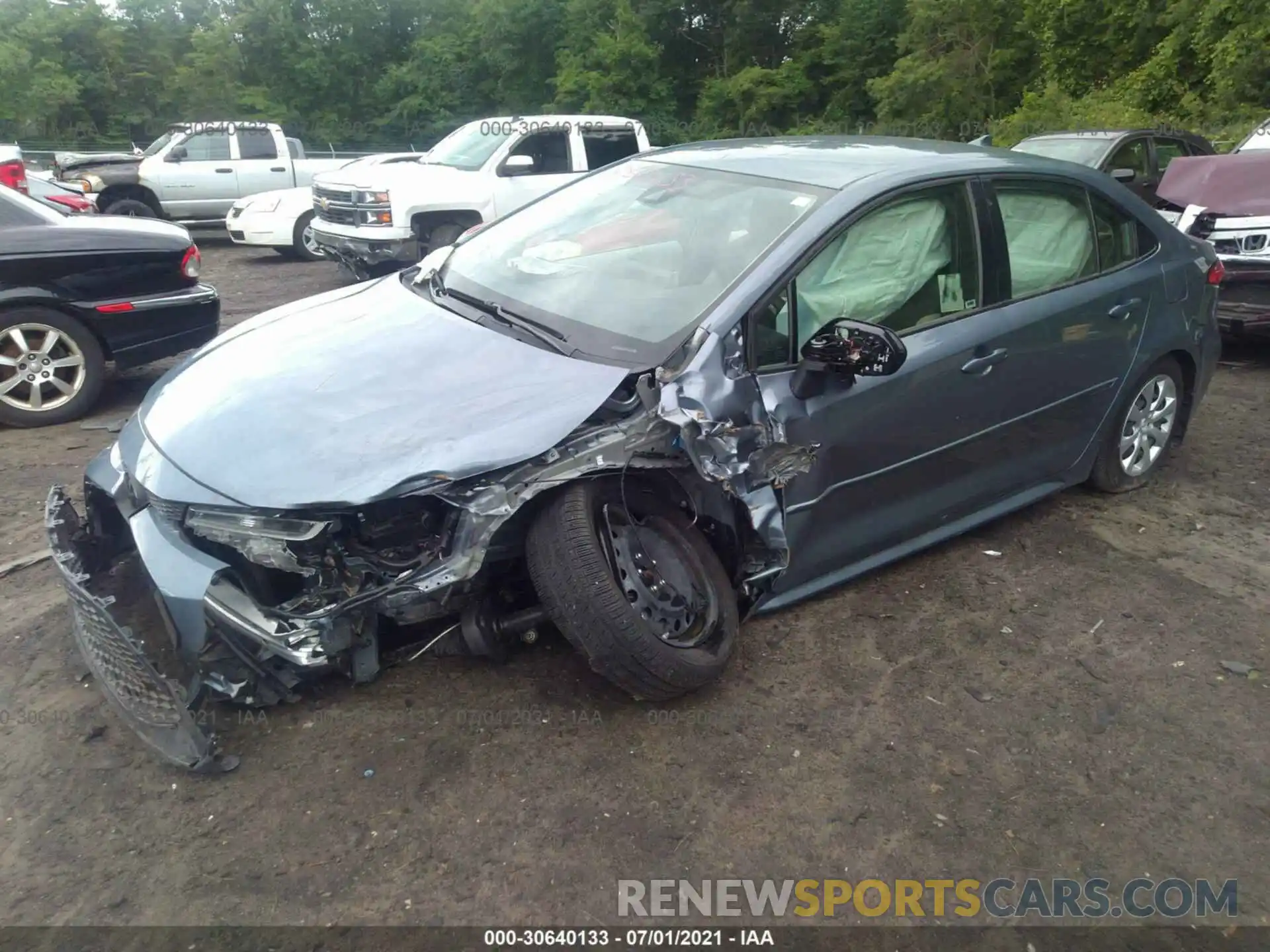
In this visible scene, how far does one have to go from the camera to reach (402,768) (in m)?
2.87

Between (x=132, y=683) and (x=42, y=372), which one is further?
(x=42, y=372)

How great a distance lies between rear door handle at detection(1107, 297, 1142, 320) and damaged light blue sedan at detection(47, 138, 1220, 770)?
0.01 meters

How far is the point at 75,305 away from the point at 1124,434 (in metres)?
5.75

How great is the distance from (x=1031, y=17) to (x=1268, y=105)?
7.46 m

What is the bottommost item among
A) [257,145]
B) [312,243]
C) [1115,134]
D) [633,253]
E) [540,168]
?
[312,243]

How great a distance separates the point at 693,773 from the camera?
2900mm

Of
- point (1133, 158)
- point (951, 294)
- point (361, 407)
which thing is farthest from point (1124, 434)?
point (1133, 158)

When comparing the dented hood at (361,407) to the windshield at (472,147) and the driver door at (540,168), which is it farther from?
the windshield at (472,147)

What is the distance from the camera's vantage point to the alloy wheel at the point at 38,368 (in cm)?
562

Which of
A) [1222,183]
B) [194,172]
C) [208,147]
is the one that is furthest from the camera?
[208,147]

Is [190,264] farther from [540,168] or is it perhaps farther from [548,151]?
[548,151]

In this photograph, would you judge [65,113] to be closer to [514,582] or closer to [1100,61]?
[1100,61]

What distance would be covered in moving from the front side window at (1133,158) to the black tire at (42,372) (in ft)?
28.5

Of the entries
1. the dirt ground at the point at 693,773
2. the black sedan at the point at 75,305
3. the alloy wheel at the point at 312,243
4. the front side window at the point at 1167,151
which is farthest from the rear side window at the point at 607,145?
the dirt ground at the point at 693,773
